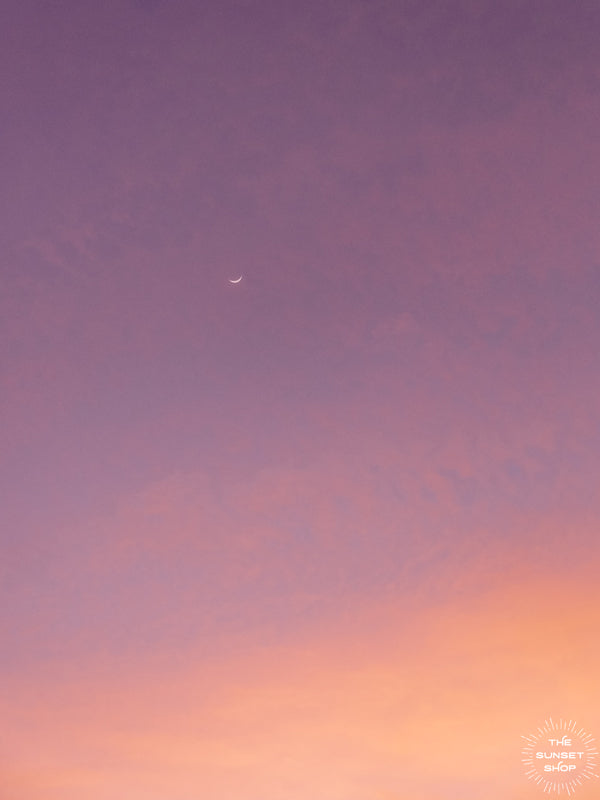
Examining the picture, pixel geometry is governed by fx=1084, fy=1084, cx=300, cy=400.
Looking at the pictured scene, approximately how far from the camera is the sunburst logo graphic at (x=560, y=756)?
23.4ft

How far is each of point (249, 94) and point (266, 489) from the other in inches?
90.0

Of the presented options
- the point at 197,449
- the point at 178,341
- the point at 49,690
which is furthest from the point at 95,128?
the point at 49,690

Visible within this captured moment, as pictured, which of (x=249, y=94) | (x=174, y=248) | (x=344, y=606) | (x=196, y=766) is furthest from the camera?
(x=196, y=766)

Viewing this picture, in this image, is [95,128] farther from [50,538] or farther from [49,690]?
[49,690]

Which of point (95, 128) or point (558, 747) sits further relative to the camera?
point (558, 747)

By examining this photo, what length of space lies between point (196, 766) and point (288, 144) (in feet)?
14.6

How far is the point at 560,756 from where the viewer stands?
23.7ft

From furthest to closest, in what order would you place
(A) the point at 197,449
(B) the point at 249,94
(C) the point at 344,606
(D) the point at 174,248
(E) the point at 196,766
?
(E) the point at 196,766, (C) the point at 344,606, (A) the point at 197,449, (D) the point at 174,248, (B) the point at 249,94

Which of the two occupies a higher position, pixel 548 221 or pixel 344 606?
Result: pixel 548 221

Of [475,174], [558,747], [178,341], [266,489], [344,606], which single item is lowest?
[558,747]

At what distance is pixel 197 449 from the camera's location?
619 cm

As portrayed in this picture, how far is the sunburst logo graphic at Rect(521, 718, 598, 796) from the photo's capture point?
7.14m

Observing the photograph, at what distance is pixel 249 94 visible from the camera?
17.3 feet

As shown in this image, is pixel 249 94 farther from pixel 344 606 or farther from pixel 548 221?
pixel 344 606
